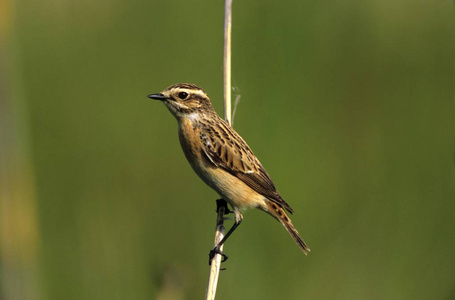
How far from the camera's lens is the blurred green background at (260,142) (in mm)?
5324

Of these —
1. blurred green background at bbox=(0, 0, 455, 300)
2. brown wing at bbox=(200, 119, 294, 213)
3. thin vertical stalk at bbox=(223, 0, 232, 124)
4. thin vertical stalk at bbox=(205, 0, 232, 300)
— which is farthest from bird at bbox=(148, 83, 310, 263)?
blurred green background at bbox=(0, 0, 455, 300)

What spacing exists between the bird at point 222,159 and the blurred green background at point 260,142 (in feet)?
1.81

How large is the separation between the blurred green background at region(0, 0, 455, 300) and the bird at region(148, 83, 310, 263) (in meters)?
0.55

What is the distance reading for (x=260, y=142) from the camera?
633cm

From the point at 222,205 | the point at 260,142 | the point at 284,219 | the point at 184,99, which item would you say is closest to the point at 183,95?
the point at 184,99

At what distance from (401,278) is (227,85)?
7.34 feet

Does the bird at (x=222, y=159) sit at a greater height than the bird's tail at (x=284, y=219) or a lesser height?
greater

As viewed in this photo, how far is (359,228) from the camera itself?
569 centimetres

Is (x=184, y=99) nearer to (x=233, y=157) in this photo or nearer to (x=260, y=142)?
(x=233, y=157)

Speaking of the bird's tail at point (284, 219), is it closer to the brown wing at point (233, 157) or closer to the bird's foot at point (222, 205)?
the brown wing at point (233, 157)

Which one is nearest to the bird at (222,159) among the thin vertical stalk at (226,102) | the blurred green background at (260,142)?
the thin vertical stalk at (226,102)

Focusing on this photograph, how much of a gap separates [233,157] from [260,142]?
4.11ft

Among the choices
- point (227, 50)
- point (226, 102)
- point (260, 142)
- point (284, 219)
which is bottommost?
point (284, 219)

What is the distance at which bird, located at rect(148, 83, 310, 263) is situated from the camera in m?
5.02
